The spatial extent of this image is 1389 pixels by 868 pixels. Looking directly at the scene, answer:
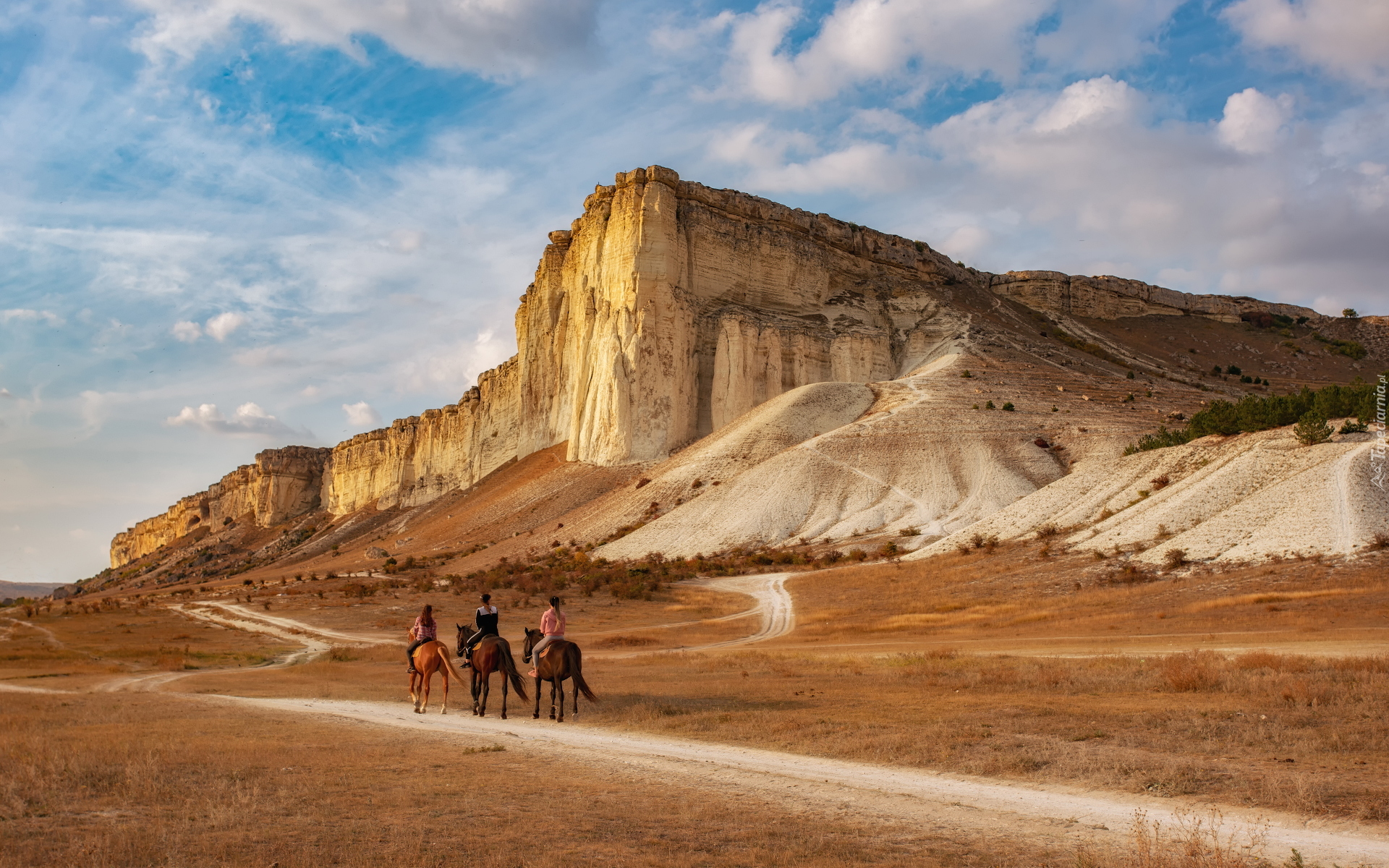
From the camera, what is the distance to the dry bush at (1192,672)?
44.0ft

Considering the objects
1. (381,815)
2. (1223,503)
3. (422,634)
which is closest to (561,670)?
(422,634)

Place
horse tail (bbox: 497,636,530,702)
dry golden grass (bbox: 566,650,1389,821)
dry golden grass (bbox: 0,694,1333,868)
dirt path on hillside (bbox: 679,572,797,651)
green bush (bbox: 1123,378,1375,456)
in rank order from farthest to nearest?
green bush (bbox: 1123,378,1375,456) → dirt path on hillside (bbox: 679,572,797,651) → horse tail (bbox: 497,636,530,702) → dry golden grass (bbox: 566,650,1389,821) → dry golden grass (bbox: 0,694,1333,868)

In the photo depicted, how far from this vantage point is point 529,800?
26.9 ft

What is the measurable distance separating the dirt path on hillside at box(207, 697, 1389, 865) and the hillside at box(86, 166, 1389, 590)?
20.7m

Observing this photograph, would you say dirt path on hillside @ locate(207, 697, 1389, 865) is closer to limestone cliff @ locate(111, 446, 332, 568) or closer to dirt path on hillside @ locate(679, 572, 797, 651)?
dirt path on hillside @ locate(679, 572, 797, 651)

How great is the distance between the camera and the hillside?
40656 mm

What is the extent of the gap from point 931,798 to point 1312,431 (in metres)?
30.9

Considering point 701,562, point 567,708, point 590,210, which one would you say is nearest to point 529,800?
point 567,708

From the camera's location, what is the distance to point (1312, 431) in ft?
108

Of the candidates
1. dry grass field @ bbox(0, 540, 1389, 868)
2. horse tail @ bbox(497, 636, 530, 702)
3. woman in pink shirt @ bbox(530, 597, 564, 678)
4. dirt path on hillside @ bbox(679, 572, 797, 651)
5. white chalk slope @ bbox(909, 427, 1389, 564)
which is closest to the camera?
dry grass field @ bbox(0, 540, 1389, 868)

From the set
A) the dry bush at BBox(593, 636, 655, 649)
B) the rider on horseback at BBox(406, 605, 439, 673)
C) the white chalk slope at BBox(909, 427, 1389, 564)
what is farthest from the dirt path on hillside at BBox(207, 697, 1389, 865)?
the white chalk slope at BBox(909, 427, 1389, 564)

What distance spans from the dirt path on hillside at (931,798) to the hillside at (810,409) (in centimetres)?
2075

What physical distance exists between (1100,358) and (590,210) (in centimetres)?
4362

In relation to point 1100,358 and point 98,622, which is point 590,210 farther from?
point 98,622
